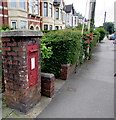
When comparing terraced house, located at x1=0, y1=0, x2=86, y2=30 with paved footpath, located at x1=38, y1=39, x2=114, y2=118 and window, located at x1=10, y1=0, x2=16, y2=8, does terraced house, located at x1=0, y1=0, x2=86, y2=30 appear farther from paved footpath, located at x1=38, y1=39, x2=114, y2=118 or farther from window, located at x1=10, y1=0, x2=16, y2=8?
paved footpath, located at x1=38, y1=39, x2=114, y2=118

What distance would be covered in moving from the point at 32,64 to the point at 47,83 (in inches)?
34.1

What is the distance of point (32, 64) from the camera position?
2.64m

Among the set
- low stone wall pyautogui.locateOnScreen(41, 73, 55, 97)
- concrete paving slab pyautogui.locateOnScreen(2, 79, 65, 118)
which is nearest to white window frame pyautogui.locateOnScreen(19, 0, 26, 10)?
low stone wall pyautogui.locateOnScreen(41, 73, 55, 97)

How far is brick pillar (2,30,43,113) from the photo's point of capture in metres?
2.36

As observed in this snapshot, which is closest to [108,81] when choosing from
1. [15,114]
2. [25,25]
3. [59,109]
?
[59,109]

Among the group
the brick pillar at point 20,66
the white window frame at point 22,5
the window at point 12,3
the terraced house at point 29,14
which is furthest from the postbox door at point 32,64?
the white window frame at point 22,5

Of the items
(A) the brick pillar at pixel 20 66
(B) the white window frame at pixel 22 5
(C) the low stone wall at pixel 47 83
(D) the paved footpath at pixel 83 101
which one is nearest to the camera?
(A) the brick pillar at pixel 20 66

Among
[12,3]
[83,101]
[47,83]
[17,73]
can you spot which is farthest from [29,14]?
[83,101]

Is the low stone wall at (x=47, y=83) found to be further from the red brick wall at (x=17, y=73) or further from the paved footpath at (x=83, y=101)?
the red brick wall at (x=17, y=73)

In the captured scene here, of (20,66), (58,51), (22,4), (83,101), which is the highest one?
(22,4)

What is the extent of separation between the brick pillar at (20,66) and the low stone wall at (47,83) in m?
0.47

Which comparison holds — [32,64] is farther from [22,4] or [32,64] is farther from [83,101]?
[22,4]

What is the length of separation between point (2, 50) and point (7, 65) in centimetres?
34

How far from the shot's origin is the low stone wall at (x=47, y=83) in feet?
10.6
